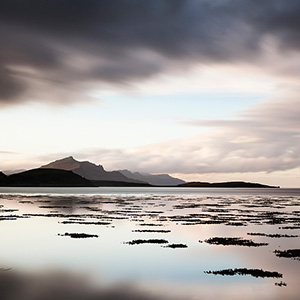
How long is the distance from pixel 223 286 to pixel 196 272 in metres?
3.96

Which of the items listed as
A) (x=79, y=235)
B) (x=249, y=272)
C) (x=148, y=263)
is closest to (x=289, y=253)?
(x=249, y=272)

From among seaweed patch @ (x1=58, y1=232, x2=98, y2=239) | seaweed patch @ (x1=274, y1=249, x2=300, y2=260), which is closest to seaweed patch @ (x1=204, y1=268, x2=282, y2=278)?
seaweed patch @ (x1=274, y1=249, x2=300, y2=260)

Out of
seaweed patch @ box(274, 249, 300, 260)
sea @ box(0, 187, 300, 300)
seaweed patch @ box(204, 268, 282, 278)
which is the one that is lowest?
sea @ box(0, 187, 300, 300)

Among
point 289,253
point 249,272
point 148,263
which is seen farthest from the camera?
point 289,253

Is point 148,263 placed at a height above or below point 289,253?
below

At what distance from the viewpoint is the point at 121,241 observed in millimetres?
39469

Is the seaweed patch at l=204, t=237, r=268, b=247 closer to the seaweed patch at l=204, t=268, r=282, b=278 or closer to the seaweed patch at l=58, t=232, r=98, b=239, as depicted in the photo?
the seaweed patch at l=204, t=268, r=282, b=278

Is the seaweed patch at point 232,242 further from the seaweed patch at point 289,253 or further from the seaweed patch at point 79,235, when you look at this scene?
the seaweed patch at point 79,235

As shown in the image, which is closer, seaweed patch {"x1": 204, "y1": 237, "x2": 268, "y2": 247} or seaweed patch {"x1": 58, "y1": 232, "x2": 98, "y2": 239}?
seaweed patch {"x1": 204, "y1": 237, "x2": 268, "y2": 247}

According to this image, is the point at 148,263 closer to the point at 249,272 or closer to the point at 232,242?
the point at 249,272

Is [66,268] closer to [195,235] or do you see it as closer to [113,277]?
[113,277]

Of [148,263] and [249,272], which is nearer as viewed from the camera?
[249,272]

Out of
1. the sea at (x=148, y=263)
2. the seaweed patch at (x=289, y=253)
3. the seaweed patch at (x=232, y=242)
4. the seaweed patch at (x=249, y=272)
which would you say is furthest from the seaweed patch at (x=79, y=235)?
the seaweed patch at (x=249, y=272)

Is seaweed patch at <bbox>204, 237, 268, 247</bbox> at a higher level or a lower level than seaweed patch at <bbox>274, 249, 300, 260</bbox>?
lower
